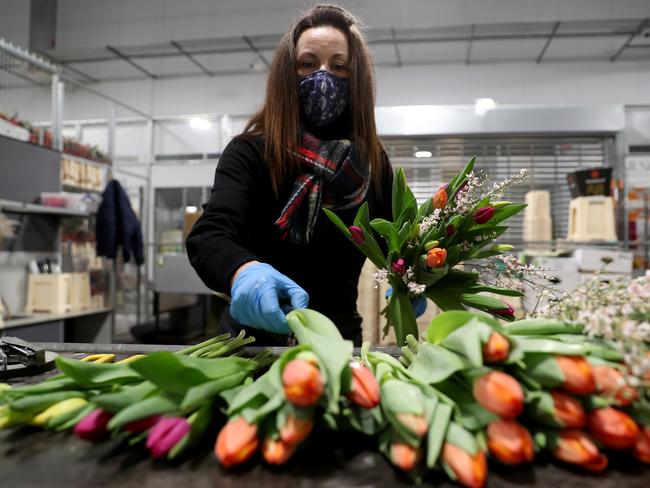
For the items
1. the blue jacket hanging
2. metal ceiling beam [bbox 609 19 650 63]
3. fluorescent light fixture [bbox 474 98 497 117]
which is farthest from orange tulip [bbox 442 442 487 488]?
metal ceiling beam [bbox 609 19 650 63]

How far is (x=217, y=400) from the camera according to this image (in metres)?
0.56

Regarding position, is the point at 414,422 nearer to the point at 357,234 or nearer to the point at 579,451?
the point at 579,451

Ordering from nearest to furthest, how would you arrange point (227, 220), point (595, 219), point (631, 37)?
1. point (227, 220)
2. point (595, 219)
3. point (631, 37)

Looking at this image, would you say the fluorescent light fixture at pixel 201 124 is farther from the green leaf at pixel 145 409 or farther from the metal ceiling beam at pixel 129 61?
the green leaf at pixel 145 409

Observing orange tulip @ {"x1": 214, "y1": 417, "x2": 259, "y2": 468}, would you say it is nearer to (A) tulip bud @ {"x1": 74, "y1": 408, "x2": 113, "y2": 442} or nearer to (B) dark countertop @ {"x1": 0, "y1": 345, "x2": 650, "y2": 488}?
(B) dark countertop @ {"x1": 0, "y1": 345, "x2": 650, "y2": 488}

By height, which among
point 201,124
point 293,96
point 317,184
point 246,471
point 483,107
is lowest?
point 246,471

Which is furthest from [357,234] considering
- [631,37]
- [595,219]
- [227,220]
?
[631,37]

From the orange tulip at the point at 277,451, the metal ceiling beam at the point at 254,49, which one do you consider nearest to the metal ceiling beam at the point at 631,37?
the metal ceiling beam at the point at 254,49

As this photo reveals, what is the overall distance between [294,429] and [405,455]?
11 cm

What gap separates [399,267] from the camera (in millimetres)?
950

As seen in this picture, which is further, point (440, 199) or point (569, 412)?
point (440, 199)

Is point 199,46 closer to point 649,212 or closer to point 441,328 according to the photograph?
point 649,212

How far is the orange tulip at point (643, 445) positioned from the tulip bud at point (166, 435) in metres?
0.47

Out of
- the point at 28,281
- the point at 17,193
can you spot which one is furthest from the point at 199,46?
the point at 28,281
